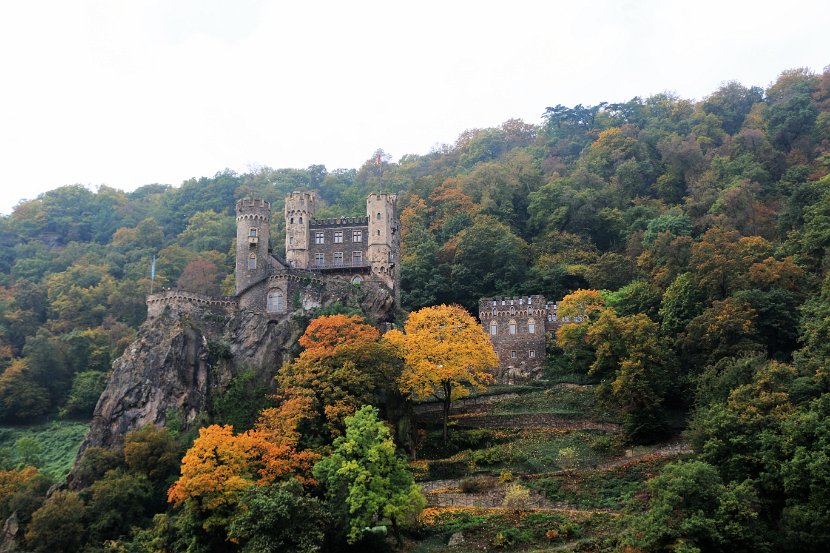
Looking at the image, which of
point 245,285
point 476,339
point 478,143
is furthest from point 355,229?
point 478,143

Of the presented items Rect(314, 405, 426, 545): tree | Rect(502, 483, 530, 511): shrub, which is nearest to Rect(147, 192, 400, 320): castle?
Rect(314, 405, 426, 545): tree

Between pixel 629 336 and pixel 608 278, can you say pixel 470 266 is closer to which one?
pixel 608 278

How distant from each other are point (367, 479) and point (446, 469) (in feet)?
30.3

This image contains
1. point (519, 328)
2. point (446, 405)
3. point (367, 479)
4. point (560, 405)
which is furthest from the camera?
point (519, 328)

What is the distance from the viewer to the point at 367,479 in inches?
1526

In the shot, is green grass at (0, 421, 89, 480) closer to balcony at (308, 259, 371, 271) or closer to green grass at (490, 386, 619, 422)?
balcony at (308, 259, 371, 271)

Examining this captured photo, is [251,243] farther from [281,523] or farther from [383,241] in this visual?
[281,523]

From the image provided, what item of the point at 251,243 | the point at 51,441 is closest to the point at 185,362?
the point at 251,243

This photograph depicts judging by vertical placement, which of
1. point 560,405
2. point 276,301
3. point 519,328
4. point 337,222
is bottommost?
point 560,405

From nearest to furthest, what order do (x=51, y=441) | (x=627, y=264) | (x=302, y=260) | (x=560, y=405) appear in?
(x=560, y=405) → (x=51, y=441) → (x=302, y=260) → (x=627, y=264)

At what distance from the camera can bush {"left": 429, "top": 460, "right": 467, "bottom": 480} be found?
152ft

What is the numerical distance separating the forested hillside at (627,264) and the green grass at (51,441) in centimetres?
167

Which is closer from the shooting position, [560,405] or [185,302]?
[560,405]

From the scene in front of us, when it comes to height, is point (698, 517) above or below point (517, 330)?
below
